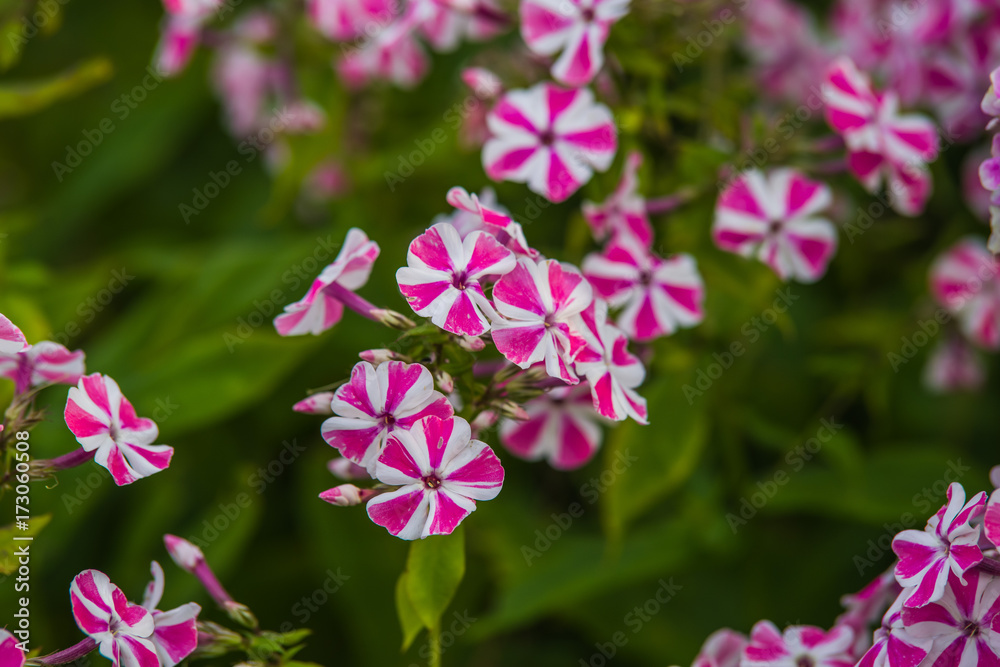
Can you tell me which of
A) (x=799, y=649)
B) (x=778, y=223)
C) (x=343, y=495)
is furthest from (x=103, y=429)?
(x=778, y=223)

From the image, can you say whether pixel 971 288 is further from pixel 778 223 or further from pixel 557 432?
Result: pixel 557 432

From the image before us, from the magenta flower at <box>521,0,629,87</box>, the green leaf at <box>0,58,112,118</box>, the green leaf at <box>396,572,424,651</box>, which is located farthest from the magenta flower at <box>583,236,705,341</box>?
the green leaf at <box>0,58,112,118</box>

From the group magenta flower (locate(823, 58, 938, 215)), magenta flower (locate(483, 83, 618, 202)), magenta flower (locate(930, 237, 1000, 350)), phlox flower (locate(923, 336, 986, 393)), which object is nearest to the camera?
magenta flower (locate(483, 83, 618, 202))

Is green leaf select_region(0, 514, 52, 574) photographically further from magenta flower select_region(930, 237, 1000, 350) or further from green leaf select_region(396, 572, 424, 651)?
magenta flower select_region(930, 237, 1000, 350)

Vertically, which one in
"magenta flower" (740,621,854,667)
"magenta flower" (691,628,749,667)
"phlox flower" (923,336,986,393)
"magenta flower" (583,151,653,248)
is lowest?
"phlox flower" (923,336,986,393)

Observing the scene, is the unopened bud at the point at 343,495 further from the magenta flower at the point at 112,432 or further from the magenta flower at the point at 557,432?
the magenta flower at the point at 557,432

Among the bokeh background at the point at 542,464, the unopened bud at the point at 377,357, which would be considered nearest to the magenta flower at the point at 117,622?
the unopened bud at the point at 377,357
